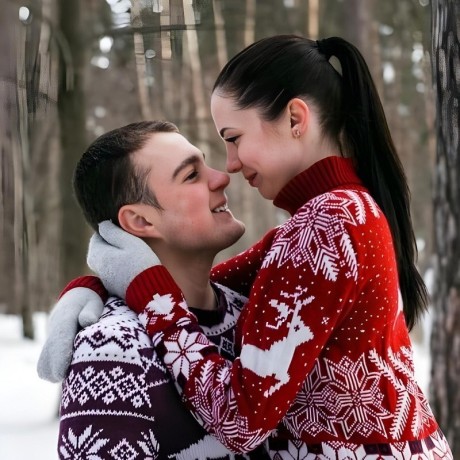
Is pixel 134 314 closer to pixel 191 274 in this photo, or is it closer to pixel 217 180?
pixel 191 274

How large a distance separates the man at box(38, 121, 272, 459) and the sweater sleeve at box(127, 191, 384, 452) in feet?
0.39

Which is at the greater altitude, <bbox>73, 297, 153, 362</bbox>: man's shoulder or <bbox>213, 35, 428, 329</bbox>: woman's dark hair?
<bbox>213, 35, 428, 329</bbox>: woman's dark hair

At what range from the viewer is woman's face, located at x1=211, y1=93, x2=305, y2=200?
6.14ft

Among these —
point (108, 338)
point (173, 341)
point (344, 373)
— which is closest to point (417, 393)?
point (344, 373)

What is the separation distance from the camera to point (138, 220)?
6.98 feet

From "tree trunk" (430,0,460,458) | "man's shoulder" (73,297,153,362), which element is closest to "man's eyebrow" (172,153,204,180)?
"man's shoulder" (73,297,153,362)

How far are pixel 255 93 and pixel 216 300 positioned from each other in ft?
2.02

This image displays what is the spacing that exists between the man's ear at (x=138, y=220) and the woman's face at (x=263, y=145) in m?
0.30

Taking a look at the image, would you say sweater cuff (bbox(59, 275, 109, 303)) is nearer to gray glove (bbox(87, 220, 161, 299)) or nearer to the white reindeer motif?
gray glove (bbox(87, 220, 161, 299))

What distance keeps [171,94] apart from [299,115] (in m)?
11.4

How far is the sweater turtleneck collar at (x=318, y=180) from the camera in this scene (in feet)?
6.03

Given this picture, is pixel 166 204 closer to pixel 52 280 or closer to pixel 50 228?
pixel 50 228

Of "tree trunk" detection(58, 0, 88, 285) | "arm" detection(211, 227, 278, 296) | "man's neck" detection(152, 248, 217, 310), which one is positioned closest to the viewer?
"man's neck" detection(152, 248, 217, 310)

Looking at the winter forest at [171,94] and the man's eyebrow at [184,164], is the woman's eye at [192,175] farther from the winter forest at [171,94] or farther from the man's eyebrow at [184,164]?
the winter forest at [171,94]
